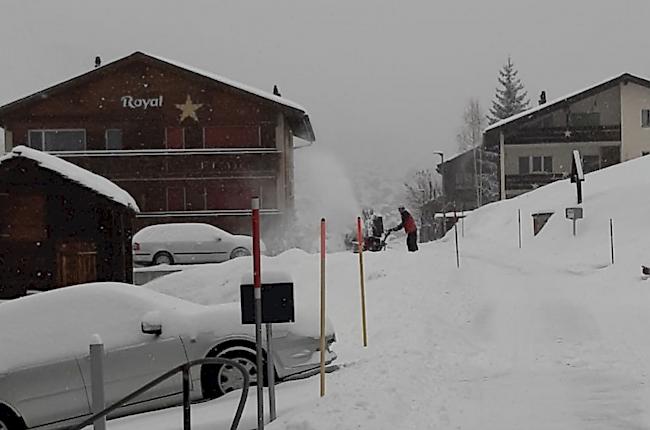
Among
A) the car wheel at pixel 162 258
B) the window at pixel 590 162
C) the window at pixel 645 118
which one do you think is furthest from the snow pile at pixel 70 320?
the window at pixel 645 118

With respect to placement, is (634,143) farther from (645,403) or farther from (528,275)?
(645,403)

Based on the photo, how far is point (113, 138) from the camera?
3897cm

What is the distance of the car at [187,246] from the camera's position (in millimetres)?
29562

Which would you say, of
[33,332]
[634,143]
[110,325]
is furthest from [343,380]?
[634,143]

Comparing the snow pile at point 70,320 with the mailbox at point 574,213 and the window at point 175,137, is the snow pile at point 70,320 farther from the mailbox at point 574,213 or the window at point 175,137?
the window at point 175,137

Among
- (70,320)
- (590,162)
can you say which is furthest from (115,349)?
(590,162)

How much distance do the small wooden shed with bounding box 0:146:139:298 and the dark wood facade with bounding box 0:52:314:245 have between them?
50.0ft

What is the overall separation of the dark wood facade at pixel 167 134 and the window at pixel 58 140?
0.04 meters

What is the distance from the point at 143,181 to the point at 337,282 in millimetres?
22867

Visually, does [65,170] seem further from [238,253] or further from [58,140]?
[58,140]

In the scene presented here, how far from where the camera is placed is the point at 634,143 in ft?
161

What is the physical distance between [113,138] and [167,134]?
97.1 inches

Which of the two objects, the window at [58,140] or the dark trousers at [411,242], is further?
the window at [58,140]

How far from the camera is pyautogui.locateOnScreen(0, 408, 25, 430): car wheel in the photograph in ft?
27.1
